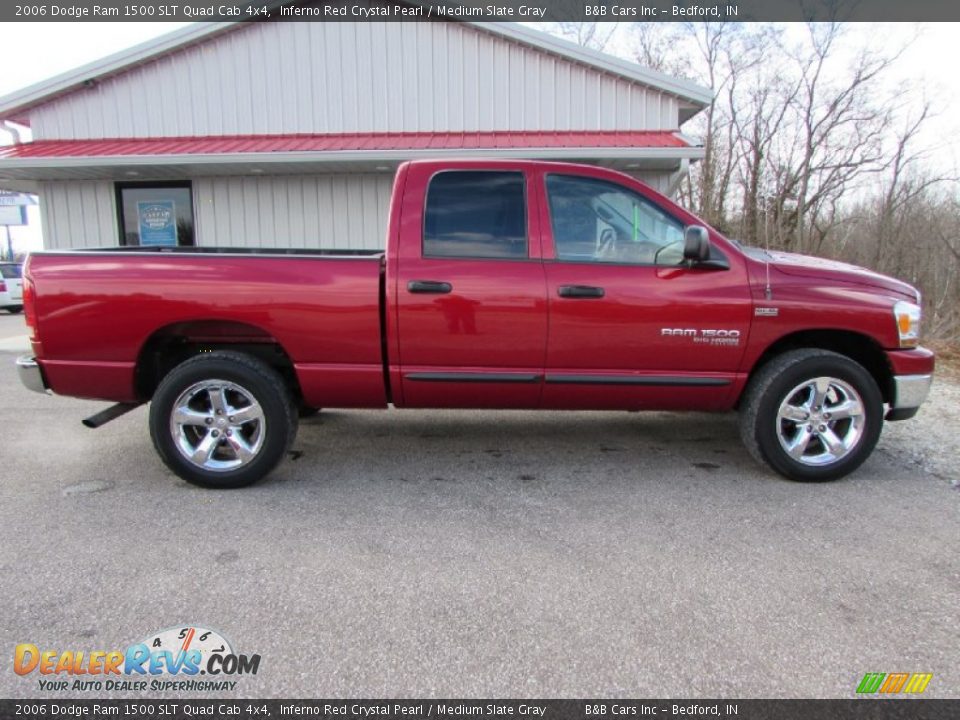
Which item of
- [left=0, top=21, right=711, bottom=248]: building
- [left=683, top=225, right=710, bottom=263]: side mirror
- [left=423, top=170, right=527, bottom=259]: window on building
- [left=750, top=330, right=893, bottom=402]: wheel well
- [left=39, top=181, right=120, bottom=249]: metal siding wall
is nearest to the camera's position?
[left=683, top=225, right=710, bottom=263]: side mirror

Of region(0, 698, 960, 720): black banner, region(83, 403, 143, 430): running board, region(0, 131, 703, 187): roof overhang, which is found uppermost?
region(0, 131, 703, 187): roof overhang

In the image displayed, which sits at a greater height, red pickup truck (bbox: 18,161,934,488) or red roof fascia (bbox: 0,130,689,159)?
red roof fascia (bbox: 0,130,689,159)

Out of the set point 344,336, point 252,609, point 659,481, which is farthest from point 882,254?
point 252,609

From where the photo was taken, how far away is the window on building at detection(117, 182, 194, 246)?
10.3 m

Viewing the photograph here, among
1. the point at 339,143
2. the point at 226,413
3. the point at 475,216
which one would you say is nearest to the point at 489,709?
the point at 226,413

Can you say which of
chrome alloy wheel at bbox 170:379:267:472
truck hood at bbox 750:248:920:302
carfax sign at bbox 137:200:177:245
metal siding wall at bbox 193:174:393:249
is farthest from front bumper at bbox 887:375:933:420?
carfax sign at bbox 137:200:177:245

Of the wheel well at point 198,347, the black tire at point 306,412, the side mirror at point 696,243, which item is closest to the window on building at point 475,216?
the side mirror at point 696,243

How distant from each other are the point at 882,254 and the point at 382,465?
21.8 m

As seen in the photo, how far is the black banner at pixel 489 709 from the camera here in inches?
79.8

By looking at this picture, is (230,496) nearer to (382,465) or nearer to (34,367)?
(382,465)

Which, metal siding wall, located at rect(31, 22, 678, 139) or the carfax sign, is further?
the carfax sign

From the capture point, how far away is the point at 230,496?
151 inches

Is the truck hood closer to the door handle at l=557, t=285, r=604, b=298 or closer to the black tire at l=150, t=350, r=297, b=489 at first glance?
the door handle at l=557, t=285, r=604, b=298

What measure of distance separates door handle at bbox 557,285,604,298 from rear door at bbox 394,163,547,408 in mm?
135
